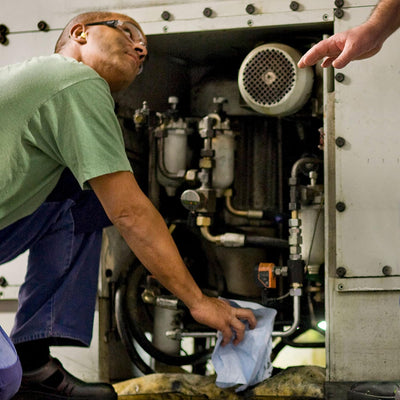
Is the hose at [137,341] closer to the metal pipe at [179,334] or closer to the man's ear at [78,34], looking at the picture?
the metal pipe at [179,334]

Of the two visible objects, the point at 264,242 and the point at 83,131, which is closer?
the point at 83,131

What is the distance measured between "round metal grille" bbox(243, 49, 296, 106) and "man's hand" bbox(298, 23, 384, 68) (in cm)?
76

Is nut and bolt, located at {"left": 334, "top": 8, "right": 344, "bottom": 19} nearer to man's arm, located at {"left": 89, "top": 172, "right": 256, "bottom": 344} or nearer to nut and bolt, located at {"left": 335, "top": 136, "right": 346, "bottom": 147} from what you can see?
nut and bolt, located at {"left": 335, "top": 136, "right": 346, "bottom": 147}

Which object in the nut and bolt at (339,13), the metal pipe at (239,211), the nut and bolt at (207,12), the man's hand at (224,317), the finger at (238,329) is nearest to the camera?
the man's hand at (224,317)

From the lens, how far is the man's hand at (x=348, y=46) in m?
1.67

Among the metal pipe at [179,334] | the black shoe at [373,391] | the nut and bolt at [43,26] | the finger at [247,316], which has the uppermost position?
the nut and bolt at [43,26]

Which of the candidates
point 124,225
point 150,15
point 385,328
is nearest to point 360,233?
point 385,328

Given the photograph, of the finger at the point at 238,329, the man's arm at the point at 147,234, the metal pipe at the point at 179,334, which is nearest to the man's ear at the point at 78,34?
the man's arm at the point at 147,234

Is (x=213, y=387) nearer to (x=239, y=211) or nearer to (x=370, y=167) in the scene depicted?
(x=239, y=211)

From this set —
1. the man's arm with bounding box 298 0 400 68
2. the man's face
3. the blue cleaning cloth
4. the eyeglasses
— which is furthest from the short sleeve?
the blue cleaning cloth

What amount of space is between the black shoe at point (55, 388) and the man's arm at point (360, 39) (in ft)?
4.21

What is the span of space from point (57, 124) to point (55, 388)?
38.3 inches

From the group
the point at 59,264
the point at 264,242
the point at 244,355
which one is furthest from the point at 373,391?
the point at 59,264

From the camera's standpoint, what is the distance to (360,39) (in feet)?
5.49
